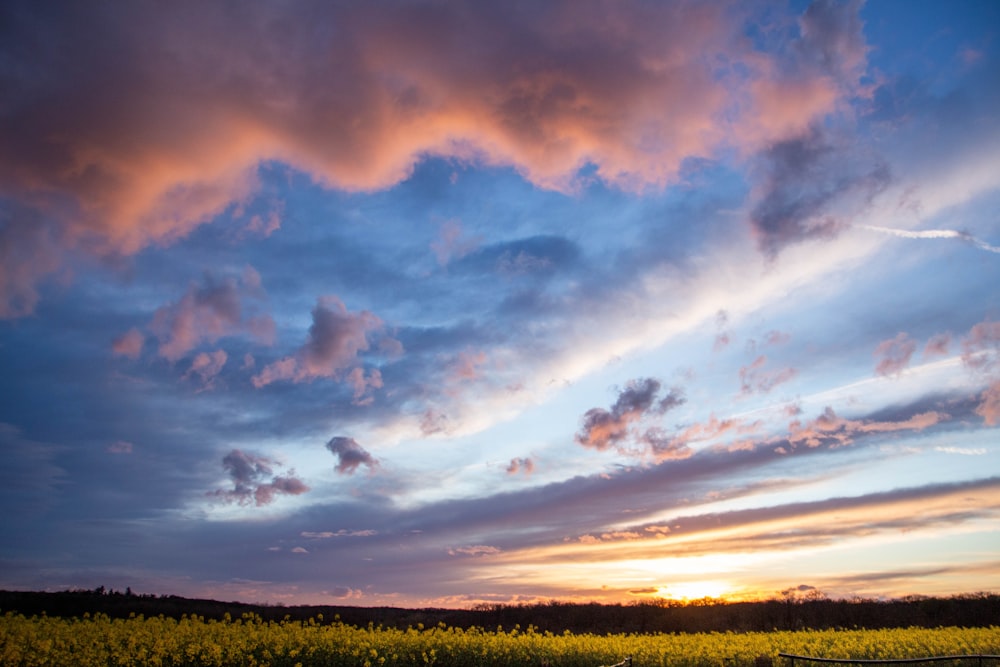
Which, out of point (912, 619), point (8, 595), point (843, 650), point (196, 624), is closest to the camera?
point (196, 624)

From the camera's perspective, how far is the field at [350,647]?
15758 mm

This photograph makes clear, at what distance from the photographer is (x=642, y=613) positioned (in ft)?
166

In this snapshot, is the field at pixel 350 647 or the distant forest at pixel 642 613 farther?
the distant forest at pixel 642 613

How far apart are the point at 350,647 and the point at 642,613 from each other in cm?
3672

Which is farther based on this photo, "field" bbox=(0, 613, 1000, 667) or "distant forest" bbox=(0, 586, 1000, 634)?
"distant forest" bbox=(0, 586, 1000, 634)

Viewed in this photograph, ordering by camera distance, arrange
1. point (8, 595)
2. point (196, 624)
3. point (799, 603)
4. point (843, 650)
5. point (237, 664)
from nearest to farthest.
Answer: point (237, 664) → point (196, 624) → point (843, 650) → point (8, 595) → point (799, 603)

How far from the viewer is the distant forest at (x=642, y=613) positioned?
40.7m

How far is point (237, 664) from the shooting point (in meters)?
16.9

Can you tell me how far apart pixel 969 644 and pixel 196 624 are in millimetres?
27192

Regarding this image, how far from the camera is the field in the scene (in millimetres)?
15758

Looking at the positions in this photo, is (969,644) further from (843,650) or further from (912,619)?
(912,619)

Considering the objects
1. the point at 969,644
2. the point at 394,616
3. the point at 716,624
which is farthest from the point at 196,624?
the point at 716,624

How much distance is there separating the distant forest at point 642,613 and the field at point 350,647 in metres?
18.6

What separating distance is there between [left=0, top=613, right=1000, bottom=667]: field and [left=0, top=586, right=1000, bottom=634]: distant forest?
18.6 m
